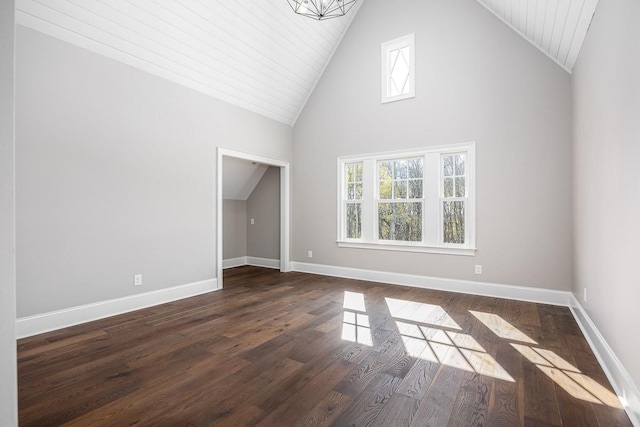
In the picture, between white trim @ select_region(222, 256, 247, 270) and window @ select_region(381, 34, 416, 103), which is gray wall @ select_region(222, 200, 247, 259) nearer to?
white trim @ select_region(222, 256, 247, 270)

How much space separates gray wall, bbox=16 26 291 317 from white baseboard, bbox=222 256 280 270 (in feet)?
6.69

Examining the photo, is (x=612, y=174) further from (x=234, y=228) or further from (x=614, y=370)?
(x=234, y=228)

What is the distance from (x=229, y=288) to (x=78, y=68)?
336cm

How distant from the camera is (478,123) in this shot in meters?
4.46

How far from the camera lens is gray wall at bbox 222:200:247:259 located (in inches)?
268

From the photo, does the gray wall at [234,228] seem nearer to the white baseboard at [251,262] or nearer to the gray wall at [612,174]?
the white baseboard at [251,262]

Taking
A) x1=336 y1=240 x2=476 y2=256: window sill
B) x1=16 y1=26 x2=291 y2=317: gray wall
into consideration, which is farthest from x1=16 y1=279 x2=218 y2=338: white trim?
x1=336 y1=240 x2=476 y2=256: window sill

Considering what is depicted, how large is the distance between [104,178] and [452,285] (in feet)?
15.6

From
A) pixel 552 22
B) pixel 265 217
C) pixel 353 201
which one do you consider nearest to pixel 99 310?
pixel 265 217

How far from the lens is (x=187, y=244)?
443 cm

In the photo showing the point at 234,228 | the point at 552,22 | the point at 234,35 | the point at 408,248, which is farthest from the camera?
the point at 234,228

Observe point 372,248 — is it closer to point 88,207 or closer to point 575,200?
point 575,200

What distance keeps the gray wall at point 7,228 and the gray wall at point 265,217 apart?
5411 millimetres

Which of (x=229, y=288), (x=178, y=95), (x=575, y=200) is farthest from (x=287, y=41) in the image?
(x=575, y=200)
